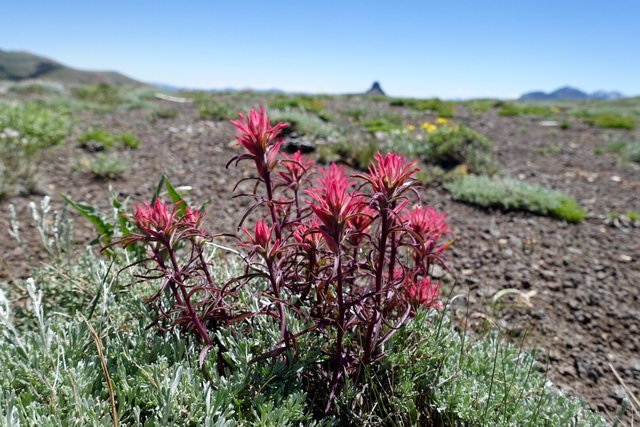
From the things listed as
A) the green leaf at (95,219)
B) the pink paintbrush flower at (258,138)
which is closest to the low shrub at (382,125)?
the green leaf at (95,219)

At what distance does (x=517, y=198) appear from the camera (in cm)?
534

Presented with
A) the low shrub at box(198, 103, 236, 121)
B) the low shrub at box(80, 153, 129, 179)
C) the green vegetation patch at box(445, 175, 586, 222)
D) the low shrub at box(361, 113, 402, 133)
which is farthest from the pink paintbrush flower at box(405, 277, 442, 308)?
the low shrub at box(198, 103, 236, 121)

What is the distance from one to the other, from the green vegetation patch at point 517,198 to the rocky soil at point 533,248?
5.5 inches

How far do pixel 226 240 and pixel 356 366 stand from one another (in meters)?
2.33

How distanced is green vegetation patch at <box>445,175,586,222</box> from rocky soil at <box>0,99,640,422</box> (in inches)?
5.5

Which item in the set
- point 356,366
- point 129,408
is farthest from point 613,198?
point 129,408

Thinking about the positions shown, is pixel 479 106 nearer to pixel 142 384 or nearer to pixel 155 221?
pixel 155 221

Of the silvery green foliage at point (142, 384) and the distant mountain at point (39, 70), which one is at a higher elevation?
the distant mountain at point (39, 70)

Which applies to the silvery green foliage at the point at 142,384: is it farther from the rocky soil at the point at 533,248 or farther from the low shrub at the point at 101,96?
the low shrub at the point at 101,96

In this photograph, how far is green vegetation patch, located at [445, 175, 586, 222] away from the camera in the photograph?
204 inches

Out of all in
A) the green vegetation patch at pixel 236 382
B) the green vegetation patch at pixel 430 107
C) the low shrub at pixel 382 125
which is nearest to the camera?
the green vegetation patch at pixel 236 382

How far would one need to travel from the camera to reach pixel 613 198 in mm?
6188

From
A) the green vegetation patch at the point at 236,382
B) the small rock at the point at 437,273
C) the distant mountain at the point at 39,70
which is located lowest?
the small rock at the point at 437,273

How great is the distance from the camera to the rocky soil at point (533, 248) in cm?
298
